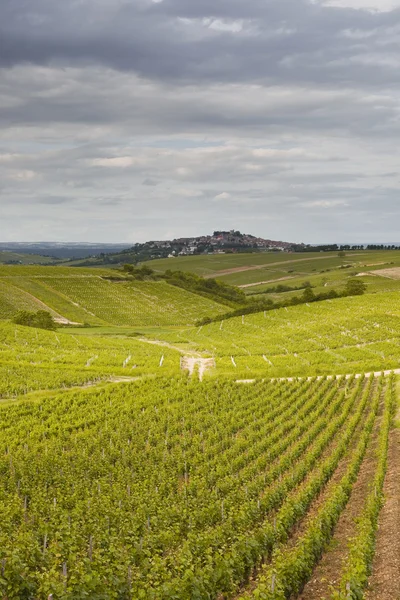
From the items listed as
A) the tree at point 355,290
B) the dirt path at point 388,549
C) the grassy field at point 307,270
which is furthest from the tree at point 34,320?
the dirt path at point 388,549

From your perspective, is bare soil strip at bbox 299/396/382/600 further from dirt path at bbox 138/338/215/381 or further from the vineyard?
the vineyard

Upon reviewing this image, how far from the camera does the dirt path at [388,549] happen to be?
49.5 ft

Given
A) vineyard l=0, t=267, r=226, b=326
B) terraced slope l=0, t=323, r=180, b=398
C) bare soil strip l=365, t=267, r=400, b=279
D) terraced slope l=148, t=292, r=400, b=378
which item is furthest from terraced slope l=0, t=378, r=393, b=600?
bare soil strip l=365, t=267, r=400, b=279

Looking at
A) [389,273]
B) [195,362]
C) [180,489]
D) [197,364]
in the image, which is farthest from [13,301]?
[180,489]

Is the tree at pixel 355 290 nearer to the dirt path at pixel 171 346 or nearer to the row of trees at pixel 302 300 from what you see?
the row of trees at pixel 302 300

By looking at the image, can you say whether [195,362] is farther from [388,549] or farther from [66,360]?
[388,549]

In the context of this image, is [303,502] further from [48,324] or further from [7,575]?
[48,324]

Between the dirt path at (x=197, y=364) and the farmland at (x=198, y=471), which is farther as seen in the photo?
the dirt path at (x=197, y=364)

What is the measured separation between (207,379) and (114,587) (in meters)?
35.0

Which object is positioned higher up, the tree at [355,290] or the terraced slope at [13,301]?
the tree at [355,290]

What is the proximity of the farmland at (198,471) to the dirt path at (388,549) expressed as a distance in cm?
7

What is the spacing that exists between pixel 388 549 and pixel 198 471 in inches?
369

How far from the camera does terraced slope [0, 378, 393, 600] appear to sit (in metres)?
14.4

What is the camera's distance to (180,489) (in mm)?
22953
